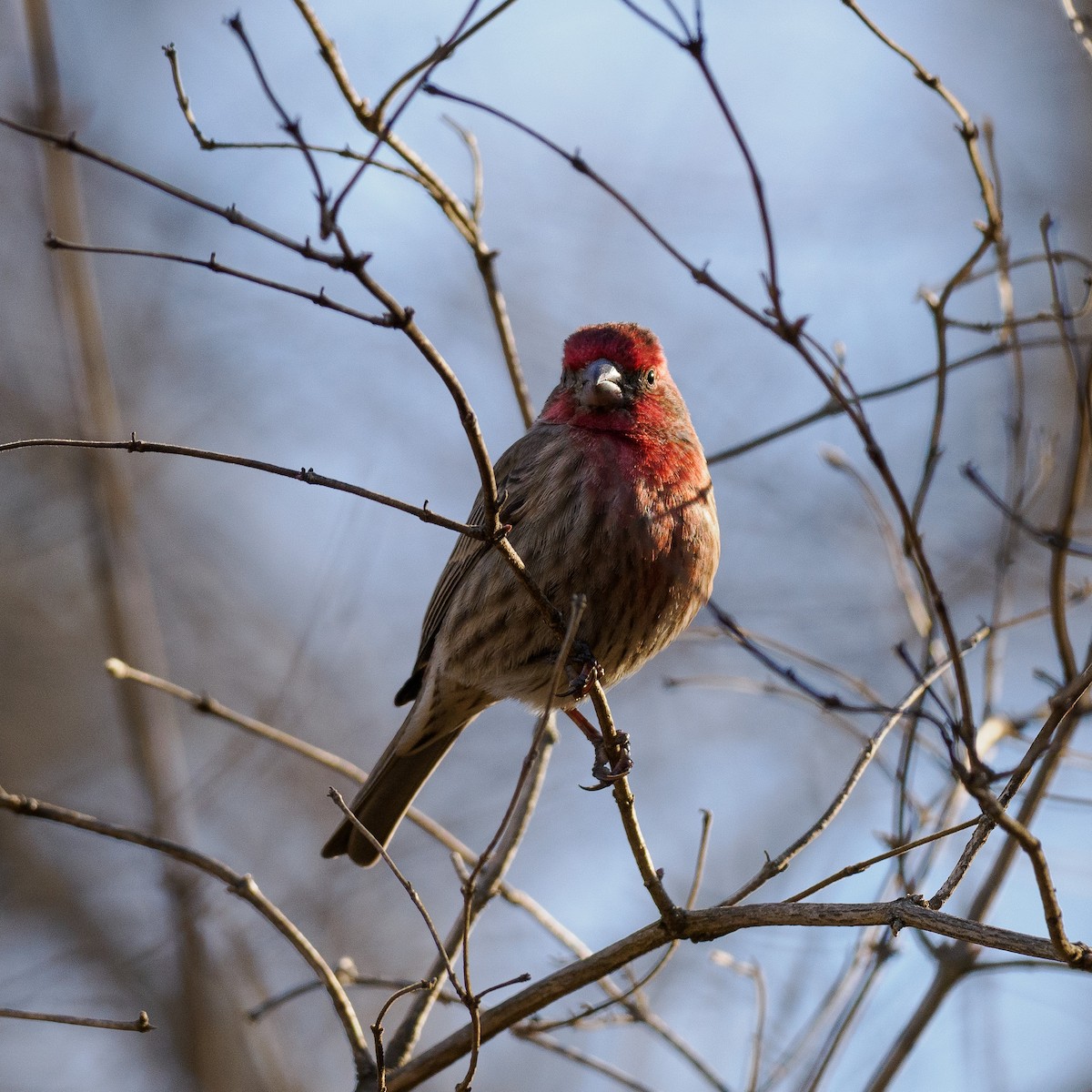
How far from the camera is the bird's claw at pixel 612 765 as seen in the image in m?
3.86

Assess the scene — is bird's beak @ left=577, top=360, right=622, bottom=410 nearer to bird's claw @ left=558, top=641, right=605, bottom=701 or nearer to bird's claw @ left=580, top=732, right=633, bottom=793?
bird's claw @ left=558, top=641, right=605, bottom=701

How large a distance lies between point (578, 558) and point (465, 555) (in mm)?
828

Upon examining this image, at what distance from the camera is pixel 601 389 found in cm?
508

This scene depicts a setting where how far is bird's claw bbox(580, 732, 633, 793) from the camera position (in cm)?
386

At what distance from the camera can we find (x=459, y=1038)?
3.63 metres

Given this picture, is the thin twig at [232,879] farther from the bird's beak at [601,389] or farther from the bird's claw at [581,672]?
the bird's beak at [601,389]

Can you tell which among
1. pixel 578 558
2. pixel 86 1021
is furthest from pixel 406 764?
pixel 86 1021

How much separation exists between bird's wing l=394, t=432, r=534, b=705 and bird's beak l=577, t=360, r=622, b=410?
292 millimetres

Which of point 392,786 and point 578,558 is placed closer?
point 578,558

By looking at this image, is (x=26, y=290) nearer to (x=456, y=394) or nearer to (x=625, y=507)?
(x=625, y=507)

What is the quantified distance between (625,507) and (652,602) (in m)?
0.37

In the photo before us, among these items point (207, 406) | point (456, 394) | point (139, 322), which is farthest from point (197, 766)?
point (456, 394)

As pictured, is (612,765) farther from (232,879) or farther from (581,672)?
(232,879)

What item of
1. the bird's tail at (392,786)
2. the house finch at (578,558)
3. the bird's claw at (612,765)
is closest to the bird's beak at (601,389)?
the house finch at (578,558)
